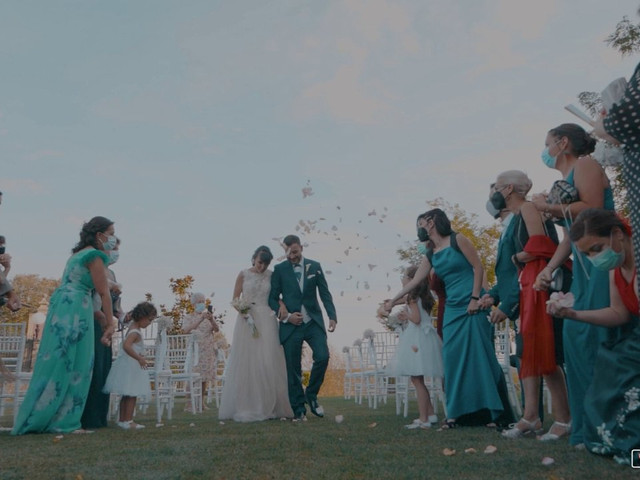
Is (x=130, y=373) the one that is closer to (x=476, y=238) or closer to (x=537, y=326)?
(x=537, y=326)

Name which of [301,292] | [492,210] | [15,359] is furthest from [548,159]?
[15,359]

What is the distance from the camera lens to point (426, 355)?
654 centimetres

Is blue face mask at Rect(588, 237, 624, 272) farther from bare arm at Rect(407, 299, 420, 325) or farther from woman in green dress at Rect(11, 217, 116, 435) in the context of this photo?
woman in green dress at Rect(11, 217, 116, 435)

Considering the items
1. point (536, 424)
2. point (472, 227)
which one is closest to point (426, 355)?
point (536, 424)

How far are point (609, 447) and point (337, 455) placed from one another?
1.68 metres

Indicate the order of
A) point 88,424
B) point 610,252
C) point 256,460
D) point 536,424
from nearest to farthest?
point 610,252 < point 256,460 < point 536,424 < point 88,424

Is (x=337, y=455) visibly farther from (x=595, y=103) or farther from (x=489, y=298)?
(x=595, y=103)

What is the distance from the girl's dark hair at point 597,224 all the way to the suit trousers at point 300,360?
4.78m

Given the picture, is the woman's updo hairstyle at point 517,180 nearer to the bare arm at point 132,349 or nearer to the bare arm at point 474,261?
the bare arm at point 474,261

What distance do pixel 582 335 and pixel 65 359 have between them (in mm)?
5020

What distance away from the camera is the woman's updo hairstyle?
496 centimetres

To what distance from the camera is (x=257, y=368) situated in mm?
8219

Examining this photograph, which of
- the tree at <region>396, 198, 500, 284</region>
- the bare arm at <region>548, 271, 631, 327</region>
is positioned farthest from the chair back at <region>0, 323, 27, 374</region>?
the tree at <region>396, 198, 500, 284</region>

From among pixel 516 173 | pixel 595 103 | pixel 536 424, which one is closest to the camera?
pixel 536 424
